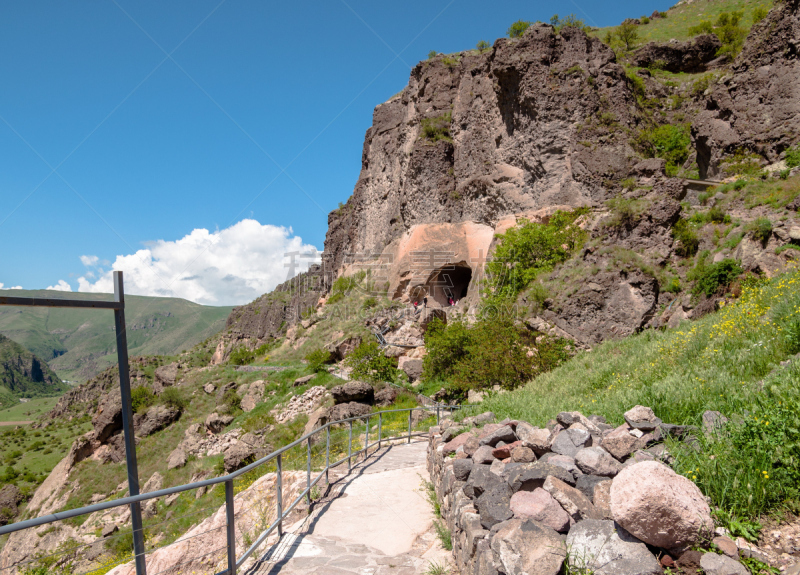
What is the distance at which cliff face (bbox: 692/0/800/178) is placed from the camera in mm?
19547

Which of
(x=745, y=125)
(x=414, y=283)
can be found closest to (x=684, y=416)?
(x=745, y=125)

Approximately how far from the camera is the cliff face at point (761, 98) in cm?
1955

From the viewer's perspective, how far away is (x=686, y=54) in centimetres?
4047

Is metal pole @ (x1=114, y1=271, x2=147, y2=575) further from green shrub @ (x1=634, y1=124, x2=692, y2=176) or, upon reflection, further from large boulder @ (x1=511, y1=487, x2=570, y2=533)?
green shrub @ (x1=634, y1=124, x2=692, y2=176)

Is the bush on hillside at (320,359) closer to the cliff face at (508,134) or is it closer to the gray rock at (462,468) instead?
the cliff face at (508,134)

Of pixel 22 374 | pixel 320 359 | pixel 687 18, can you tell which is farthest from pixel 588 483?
pixel 22 374

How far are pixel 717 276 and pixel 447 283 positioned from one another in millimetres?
23531

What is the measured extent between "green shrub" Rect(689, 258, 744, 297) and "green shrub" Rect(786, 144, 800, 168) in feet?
23.7

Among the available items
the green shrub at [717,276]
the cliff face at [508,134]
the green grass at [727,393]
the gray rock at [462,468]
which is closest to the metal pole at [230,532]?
the gray rock at [462,468]

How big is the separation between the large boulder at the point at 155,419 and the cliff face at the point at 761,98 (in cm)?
3506

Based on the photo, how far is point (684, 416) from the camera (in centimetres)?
460

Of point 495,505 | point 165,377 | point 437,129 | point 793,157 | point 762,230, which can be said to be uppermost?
point 437,129

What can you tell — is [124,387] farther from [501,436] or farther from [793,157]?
[793,157]

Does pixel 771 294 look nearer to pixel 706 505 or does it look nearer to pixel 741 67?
pixel 706 505
